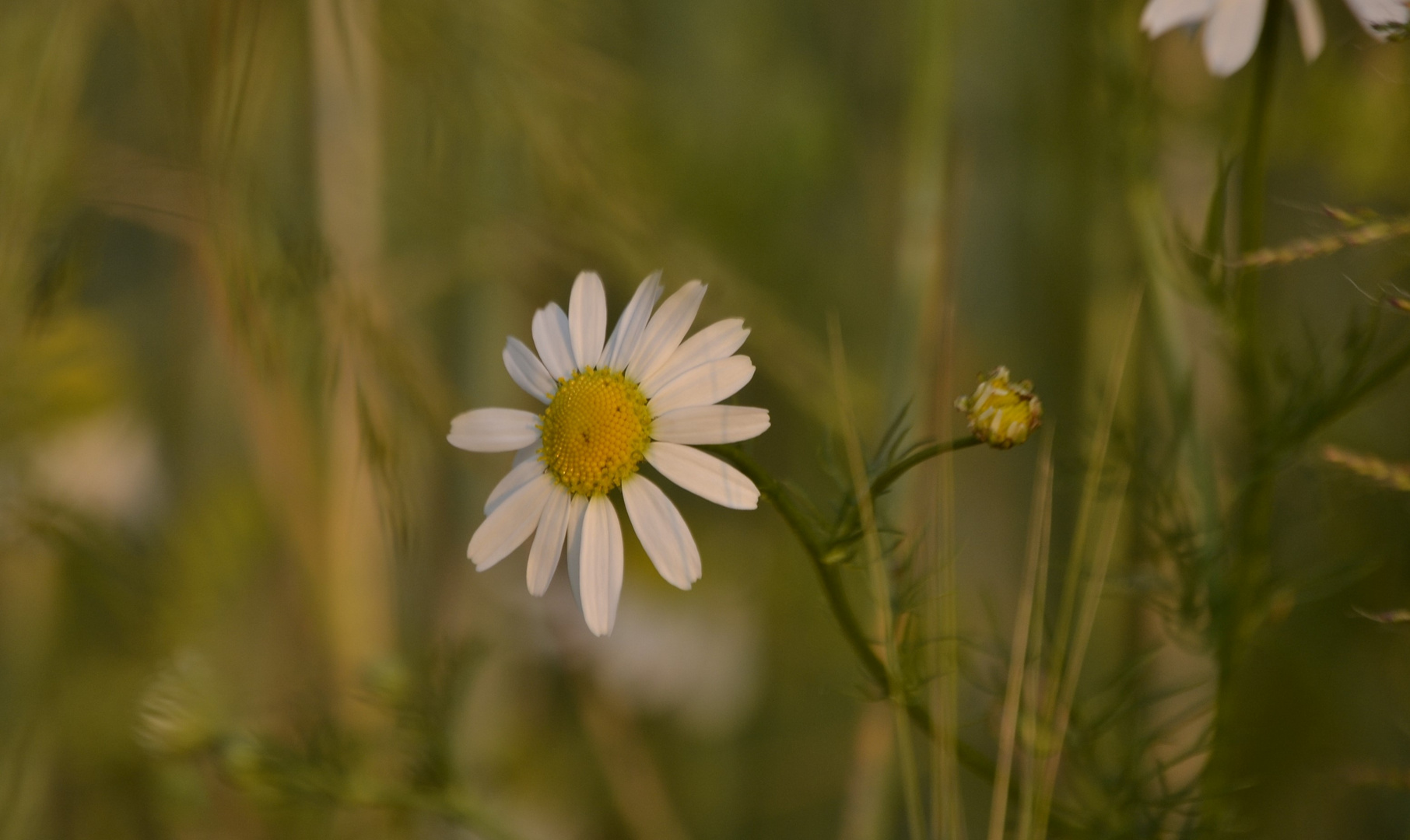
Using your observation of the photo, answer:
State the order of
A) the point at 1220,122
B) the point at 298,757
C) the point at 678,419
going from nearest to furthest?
1. the point at 678,419
2. the point at 298,757
3. the point at 1220,122

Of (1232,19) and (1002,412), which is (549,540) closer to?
(1002,412)

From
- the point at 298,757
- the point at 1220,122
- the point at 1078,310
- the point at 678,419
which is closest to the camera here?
the point at 678,419

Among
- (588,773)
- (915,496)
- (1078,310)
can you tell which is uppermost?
(1078,310)

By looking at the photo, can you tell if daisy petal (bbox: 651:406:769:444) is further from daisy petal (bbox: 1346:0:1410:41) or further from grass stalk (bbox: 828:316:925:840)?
daisy petal (bbox: 1346:0:1410:41)

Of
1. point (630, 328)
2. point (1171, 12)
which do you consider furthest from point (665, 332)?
point (1171, 12)

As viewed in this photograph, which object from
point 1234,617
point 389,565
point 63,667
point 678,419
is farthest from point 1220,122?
point 63,667

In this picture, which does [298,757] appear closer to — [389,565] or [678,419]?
[389,565]
